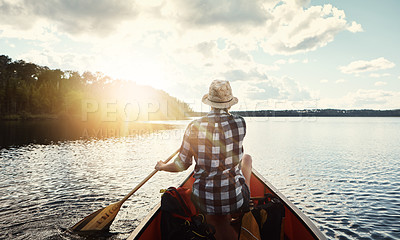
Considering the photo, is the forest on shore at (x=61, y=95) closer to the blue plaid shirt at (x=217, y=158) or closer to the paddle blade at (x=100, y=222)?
the paddle blade at (x=100, y=222)

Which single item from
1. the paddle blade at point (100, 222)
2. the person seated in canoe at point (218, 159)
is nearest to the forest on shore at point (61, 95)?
the paddle blade at point (100, 222)

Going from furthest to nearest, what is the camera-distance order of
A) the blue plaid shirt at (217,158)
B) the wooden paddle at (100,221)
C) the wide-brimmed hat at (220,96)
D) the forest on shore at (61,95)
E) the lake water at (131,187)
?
the forest on shore at (61,95) < the lake water at (131,187) < the wooden paddle at (100,221) < the wide-brimmed hat at (220,96) < the blue plaid shirt at (217,158)

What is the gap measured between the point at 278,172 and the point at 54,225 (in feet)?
39.6

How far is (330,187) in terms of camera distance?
11445 mm

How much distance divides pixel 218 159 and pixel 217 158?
0.02 m

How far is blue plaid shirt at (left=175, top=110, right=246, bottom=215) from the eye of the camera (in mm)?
2990

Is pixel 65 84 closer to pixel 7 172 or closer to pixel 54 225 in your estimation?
pixel 7 172

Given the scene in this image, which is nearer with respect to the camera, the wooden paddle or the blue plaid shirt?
the blue plaid shirt

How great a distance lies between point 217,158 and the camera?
2.98 m

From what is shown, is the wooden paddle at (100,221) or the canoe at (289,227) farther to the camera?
the wooden paddle at (100,221)

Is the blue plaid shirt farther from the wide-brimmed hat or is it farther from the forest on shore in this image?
the forest on shore

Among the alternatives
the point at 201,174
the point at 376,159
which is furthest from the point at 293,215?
the point at 376,159

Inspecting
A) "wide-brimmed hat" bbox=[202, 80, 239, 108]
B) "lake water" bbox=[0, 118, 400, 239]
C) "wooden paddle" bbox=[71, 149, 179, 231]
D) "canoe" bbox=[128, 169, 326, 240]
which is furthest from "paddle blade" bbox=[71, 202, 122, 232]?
"wide-brimmed hat" bbox=[202, 80, 239, 108]

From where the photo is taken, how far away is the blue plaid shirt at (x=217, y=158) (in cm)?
299
